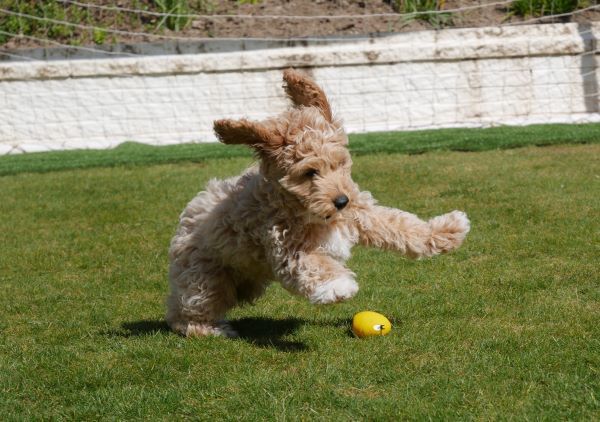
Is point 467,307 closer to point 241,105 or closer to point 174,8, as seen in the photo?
point 241,105

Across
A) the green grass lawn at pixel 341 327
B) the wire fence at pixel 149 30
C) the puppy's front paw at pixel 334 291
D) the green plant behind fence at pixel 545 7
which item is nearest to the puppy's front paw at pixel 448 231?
the green grass lawn at pixel 341 327

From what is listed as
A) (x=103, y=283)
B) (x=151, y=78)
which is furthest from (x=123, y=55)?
(x=103, y=283)

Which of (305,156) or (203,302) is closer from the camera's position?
(305,156)

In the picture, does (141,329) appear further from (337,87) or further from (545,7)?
(545,7)

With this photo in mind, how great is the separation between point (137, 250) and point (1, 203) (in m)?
3.49

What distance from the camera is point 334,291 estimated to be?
4.83m

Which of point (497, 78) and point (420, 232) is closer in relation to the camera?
point (420, 232)

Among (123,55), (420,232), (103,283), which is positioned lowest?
(103,283)

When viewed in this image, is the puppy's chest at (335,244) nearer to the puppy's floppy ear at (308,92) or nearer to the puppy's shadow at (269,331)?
the puppy's shadow at (269,331)

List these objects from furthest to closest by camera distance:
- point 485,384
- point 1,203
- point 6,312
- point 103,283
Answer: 1. point 1,203
2. point 103,283
3. point 6,312
4. point 485,384

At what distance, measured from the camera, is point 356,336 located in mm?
5395

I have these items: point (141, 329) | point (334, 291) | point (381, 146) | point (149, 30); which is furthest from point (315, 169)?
point (149, 30)

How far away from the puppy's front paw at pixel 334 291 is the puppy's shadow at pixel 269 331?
1.60 ft

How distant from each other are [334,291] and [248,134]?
113cm
